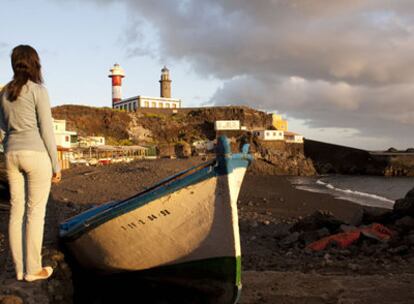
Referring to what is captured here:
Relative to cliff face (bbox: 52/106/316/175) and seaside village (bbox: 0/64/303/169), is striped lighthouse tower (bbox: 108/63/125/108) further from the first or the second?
cliff face (bbox: 52/106/316/175)

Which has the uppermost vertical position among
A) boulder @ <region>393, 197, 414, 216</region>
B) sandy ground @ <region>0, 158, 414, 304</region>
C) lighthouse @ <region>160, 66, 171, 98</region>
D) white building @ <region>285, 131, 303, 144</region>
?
lighthouse @ <region>160, 66, 171, 98</region>

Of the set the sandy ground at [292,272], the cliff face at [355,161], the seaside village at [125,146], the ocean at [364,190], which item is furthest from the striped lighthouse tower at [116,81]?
the sandy ground at [292,272]

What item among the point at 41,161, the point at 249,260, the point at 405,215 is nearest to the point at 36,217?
the point at 41,161

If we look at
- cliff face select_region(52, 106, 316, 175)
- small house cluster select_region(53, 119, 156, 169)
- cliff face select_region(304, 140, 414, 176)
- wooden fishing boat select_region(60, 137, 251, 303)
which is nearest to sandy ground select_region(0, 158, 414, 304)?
wooden fishing boat select_region(60, 137, 251, 303)

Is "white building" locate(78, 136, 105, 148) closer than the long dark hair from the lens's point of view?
No

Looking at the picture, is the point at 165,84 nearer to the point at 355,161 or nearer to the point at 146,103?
the point at 146,103

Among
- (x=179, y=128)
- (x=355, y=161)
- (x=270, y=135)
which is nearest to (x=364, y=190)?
(x=355, y=161)

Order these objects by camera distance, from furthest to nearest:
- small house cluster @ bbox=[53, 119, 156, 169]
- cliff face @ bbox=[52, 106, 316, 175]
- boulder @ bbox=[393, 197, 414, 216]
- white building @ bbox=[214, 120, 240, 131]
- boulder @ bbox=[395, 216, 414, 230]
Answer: white building @ bbox=[214, 120, 240, 131]
cliff face @ bbox=[52, 106, 316, 175]
small house cluster @ bbox=[53, 119, 156, 169]
boulder @ bbox=[393, 197, 414, 216]
boulder @ bbox=[395, 216, 414, 230]

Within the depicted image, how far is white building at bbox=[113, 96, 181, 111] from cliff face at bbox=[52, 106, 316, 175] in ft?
15.4

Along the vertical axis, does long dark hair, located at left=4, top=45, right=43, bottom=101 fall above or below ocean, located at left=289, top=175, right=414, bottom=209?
above

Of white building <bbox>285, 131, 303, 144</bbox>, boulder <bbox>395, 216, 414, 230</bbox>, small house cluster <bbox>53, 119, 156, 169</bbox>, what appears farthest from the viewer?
white building <bbox>285, 131, 303, 144</bbox>

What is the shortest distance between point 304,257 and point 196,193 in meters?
4.38

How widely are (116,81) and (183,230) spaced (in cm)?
7864

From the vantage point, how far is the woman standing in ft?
11.7
